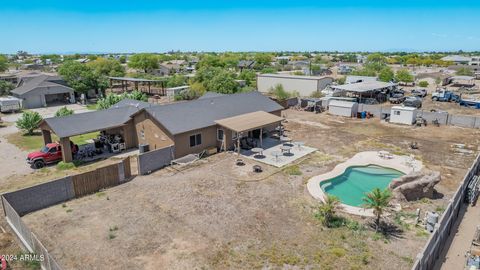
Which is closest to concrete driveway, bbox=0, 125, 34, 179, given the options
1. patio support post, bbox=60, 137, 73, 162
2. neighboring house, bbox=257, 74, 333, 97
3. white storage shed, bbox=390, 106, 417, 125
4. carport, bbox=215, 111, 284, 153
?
patio support post, bbox=60, 137, 73, 162

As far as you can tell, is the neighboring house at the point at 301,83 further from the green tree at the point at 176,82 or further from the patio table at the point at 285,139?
the patio table at the point at 285,139


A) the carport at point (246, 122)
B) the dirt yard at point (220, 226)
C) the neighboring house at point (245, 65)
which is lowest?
the dirt yard at point (220, 226)

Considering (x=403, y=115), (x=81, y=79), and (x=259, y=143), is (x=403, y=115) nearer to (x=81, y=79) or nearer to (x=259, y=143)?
(x=259, y=143)

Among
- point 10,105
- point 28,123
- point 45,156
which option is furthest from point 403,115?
point 10,105

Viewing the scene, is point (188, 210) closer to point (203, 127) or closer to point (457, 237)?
point (203, 127)

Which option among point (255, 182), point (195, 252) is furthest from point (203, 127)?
point (195, 252)

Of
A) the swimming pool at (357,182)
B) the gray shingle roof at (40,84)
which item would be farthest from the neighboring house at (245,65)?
the swimming pool at (357,182)

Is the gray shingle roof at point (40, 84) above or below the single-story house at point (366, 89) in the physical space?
above
